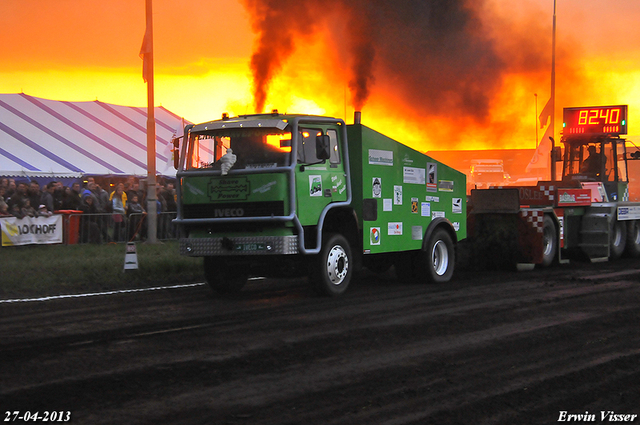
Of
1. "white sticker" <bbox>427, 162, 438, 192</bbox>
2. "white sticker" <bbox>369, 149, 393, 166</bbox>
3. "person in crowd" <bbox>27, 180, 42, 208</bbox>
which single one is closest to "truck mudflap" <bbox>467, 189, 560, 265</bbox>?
"white sticker" <bbox>427, 162, 438, 192</bbox>

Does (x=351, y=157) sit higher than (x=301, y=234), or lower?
higher

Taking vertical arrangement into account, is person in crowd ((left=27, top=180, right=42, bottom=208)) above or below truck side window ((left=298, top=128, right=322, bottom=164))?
below

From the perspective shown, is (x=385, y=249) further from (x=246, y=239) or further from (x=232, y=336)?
(x=232, y=336)

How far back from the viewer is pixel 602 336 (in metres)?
7.91

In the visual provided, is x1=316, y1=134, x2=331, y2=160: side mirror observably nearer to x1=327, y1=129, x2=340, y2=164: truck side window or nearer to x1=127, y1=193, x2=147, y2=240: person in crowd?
x1=327, y1=129, x2=340, y2=164: truck side window

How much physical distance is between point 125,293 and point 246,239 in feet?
8.45

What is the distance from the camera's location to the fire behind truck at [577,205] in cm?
1542

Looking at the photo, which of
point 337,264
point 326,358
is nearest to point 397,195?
point 337,264

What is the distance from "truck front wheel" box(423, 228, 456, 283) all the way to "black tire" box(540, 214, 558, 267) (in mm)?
2944

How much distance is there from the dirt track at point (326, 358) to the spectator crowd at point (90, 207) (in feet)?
27.4

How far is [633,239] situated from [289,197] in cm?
1195

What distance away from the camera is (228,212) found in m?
10.9

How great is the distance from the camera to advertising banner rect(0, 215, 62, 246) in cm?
1792

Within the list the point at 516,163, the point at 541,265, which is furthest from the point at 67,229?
the point at 516,163
